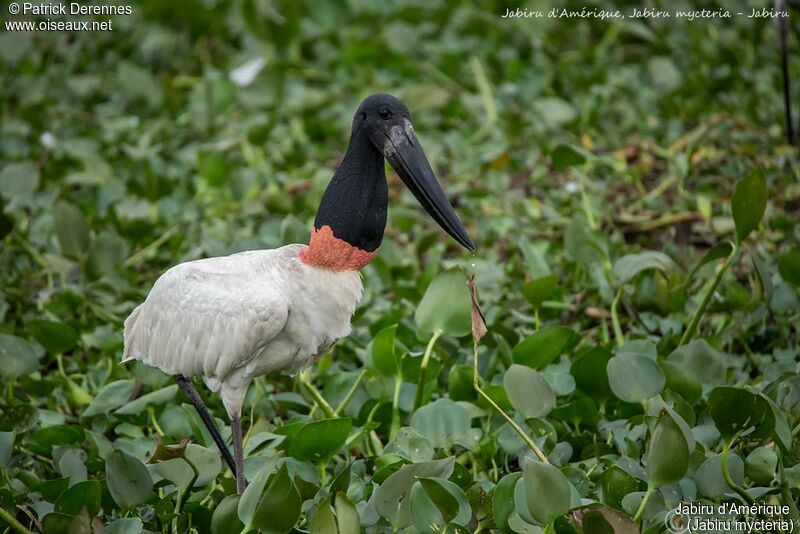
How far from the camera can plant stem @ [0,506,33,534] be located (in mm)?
3545

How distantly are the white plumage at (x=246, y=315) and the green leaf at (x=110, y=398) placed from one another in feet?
1.73

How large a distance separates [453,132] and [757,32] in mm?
2353

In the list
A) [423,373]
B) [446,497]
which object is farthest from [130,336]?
[446,497]

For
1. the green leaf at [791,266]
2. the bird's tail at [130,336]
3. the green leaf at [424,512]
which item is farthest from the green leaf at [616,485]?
the bird's tail at [130,336]

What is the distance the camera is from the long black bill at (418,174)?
152 inches

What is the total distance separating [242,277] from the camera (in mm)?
3857

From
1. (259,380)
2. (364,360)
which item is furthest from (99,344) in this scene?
(364,360)

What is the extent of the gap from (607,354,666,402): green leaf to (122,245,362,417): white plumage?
1.04 meters

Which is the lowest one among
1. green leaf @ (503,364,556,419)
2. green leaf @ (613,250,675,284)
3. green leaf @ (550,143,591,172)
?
green leaf @ (503,364,556,419)

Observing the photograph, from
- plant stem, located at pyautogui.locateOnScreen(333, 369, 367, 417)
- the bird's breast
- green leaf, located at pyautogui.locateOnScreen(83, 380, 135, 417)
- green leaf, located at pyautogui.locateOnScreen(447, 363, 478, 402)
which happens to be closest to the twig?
green leaf, located at pyautogui.locateOnScreen(83, 380, 135, 417)

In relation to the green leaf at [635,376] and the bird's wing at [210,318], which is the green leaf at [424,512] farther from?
the green leaf at [635,376]

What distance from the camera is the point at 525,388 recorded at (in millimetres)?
4148

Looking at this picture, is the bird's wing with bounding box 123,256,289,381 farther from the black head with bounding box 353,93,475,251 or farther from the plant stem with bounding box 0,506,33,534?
the plant stem with bounding box 0,506,33,534

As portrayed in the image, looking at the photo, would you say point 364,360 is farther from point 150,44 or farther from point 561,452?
point 150,44
